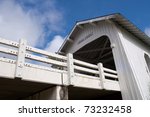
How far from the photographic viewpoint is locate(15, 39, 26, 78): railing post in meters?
3.38

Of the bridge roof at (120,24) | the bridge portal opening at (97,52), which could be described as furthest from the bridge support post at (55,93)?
the bridge portal opening at (97,52)

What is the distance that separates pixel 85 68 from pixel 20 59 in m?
2.51

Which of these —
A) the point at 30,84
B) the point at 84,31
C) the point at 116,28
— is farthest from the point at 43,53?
the point at 84,31

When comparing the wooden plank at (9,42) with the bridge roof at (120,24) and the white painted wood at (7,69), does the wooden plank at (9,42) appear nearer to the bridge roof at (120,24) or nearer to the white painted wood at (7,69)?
the white painted wood at (7,69)

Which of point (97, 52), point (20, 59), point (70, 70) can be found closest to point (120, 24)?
point (97, 52)

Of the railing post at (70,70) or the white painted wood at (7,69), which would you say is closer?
the white painted wood at (7,69)

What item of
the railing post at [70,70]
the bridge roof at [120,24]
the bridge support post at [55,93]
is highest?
the bridge roof at [120,24]

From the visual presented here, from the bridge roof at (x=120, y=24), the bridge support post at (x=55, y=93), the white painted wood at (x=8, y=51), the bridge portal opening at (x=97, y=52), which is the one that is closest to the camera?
the white painted wood at (x=8, y=51)

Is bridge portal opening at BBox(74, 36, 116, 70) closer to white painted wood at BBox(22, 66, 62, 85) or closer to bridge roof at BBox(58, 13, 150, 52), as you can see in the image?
bridge roof at BBox(58, 13, 150, 52)

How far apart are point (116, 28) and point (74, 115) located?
5.15m

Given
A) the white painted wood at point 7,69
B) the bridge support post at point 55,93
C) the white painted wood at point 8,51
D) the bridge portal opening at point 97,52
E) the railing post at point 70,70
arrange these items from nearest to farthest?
the white painted wood at point 7,69 → the white painted wood at point 8,51 → the bridge support post at point 55,93 → the railing post at point 70,70 → the bridge portal opening at point 97,52

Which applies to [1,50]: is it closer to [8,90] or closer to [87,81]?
[8,90]

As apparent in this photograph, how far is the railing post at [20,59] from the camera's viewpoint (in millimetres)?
3385

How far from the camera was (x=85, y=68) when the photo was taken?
5445 mm
